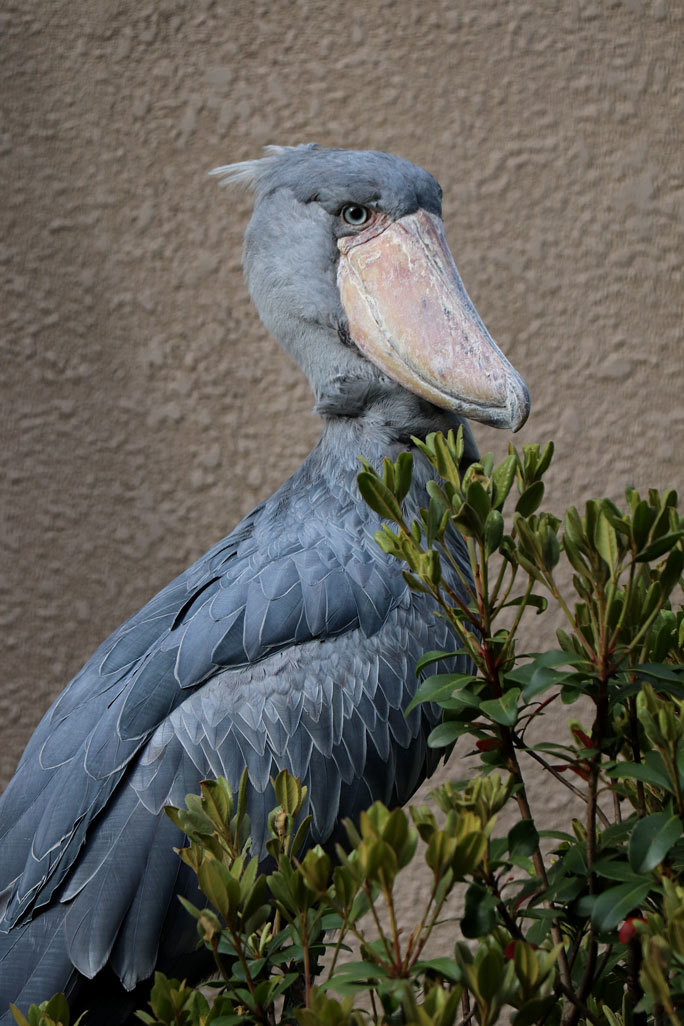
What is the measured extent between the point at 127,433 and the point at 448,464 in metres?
1.38

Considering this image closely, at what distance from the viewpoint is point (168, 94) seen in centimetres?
182

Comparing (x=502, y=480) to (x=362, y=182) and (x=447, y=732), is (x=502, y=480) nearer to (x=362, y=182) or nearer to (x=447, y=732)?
(x=447, y=732)

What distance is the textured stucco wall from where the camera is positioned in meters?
1.80

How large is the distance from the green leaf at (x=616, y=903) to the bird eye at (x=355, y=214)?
81 centimetres

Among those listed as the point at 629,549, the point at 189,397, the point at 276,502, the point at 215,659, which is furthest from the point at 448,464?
the point at 189,397

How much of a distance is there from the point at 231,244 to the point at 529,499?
1436 millimetres

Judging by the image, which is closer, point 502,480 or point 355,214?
point 502,480

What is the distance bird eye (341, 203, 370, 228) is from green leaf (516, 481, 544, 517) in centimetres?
66

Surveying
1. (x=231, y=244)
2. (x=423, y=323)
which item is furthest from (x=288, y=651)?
(x=231, y=244)

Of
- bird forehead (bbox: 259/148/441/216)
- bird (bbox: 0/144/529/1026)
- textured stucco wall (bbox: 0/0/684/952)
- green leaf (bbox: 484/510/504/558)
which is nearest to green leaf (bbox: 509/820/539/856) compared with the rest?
green leaf (bbox: 484/510/504/558)

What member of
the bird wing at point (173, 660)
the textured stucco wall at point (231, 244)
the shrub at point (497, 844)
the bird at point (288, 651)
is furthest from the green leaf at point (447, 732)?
the textured stucco wall at point (231, 244)

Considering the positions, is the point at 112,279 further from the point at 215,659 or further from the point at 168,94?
the point at 215,659

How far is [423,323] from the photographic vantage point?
1.04 m

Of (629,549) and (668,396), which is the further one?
(668,396)
